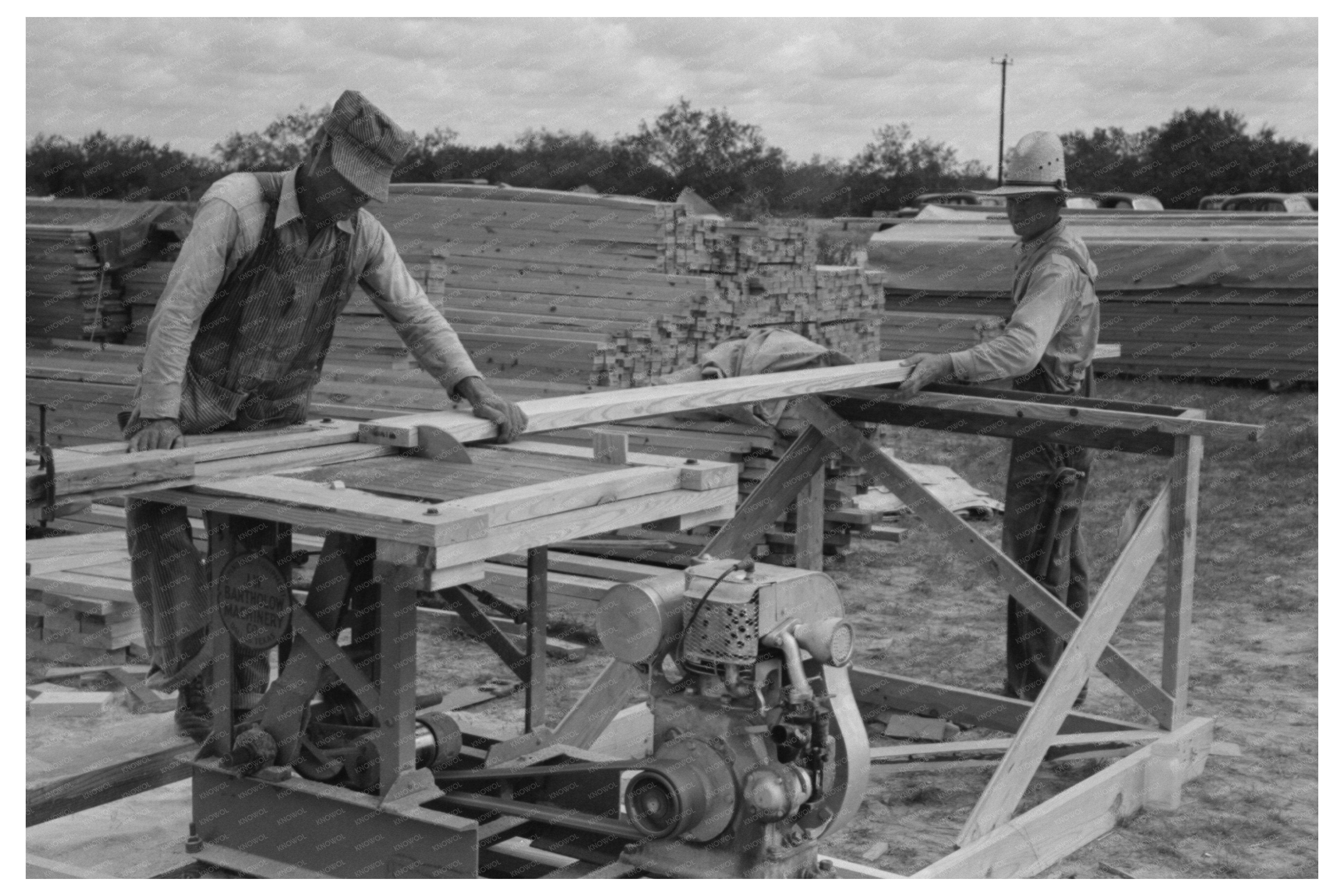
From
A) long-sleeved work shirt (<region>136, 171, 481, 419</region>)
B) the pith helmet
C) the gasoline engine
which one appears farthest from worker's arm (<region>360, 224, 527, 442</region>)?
the pith helmet

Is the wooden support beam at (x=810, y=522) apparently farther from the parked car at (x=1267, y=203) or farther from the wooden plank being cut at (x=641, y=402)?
the parked car at (x=1267, y=203)

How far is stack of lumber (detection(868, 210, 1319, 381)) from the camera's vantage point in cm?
1568

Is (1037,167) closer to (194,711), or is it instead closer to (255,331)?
(255,331)

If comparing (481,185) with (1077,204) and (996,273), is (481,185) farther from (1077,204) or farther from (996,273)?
(1077,204)

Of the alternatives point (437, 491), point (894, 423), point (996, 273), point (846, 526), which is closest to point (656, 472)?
point (437, 491)

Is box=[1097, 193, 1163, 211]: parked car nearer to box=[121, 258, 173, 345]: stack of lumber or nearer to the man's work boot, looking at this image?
box=[121, 258, 173, 345]: stack of lumber

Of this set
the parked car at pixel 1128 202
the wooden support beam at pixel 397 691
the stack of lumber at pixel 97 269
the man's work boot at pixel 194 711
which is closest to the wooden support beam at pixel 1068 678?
the wooden support beam at pixel 397 691

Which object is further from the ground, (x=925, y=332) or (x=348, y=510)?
(x=925, y=332)

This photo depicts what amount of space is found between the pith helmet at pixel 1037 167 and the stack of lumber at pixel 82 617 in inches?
181

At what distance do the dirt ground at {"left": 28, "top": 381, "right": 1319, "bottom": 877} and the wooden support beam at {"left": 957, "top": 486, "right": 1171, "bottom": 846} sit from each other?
375 mm

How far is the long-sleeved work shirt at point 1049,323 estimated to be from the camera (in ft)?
20.2

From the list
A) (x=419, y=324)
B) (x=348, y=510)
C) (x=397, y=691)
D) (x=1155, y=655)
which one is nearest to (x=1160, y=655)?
(x=1155, y=655)

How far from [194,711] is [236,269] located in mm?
1398

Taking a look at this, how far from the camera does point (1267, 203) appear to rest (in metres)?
24.5
